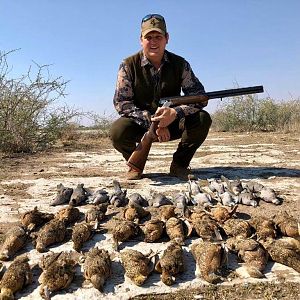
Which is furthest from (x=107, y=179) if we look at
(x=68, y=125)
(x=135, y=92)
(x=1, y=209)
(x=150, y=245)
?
(x=68, y=125)

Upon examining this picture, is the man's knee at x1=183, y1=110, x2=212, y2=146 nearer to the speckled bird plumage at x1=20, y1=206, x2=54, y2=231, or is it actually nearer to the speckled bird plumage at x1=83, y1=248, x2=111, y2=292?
the speckled bird plumage at x1=20, y1=206, x2=54, y2=231

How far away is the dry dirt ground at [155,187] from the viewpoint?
262cm

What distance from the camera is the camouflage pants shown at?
5.62 m

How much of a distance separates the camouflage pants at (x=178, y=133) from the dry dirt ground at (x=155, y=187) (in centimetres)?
40

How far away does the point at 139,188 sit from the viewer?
5.09 m

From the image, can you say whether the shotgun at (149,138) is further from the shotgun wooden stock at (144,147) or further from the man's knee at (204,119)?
the man's knee at (204,119)

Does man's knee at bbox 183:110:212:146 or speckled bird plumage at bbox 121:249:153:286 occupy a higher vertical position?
man's knee at bbox 183:110:212:146

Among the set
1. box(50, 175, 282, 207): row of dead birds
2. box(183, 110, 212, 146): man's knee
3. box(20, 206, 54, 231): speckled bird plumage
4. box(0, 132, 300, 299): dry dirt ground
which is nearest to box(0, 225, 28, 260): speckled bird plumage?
box(0, 132, 300, 299): dry dirt ground

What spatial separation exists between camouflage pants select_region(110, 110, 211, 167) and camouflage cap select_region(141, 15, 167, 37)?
1.23 metres

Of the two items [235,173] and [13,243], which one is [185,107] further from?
[13,243]

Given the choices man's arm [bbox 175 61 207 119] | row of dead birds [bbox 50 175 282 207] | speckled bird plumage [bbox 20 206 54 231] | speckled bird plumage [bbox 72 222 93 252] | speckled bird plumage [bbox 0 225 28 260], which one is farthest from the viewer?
man's arm [bbox 175 61 207 119]

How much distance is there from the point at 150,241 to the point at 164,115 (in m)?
2.21

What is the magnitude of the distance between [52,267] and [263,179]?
362cm

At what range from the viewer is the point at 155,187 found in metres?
5.11
